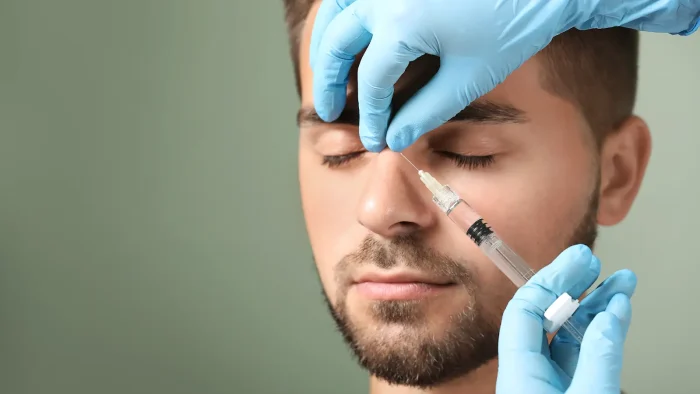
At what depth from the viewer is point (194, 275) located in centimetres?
162

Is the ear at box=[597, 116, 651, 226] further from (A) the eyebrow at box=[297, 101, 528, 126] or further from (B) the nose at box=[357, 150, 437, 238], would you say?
(B) the nose at box=[357, 150, 437, 238]

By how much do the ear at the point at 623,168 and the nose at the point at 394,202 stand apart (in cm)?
38

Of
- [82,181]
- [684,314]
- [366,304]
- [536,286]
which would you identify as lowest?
[684,314]

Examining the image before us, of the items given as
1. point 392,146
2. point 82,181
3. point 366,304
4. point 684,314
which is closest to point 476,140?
point 392,146

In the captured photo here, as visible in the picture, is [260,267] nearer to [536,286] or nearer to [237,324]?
[237,324]

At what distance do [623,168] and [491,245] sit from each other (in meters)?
0.42

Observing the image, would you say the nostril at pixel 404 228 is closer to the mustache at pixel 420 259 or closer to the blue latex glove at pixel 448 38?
the mustache at pixel 420 259

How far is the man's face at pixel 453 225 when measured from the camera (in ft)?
3.53

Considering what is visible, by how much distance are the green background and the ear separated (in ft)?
0.47

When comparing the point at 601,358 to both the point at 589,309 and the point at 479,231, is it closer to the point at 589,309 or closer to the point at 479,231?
the point at 589,309

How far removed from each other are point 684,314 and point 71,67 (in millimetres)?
1511

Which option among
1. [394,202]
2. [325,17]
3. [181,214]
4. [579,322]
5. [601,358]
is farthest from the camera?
[181,214]

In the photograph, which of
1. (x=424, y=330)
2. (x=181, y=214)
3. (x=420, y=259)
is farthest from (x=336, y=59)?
(x=181, y=214)

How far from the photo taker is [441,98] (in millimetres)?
1002
